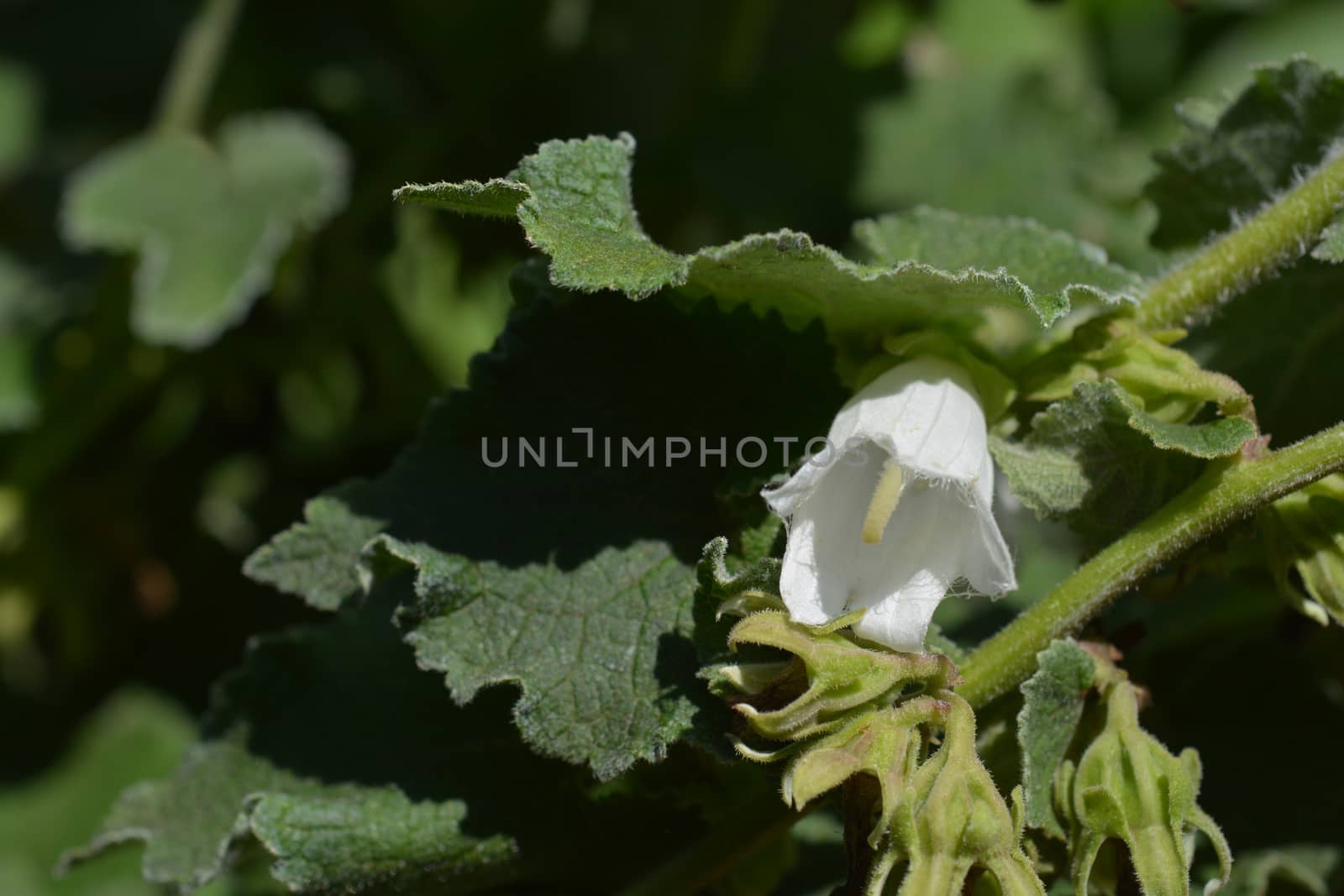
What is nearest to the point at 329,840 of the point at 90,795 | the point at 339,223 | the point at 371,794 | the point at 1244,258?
the point at 371,794

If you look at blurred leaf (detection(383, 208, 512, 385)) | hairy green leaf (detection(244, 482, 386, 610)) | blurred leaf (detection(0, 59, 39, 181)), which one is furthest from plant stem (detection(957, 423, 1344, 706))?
blurred leaf (detection(0, 59, 39, 181))

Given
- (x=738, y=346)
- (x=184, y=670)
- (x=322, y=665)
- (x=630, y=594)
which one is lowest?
(x=184, y=670)

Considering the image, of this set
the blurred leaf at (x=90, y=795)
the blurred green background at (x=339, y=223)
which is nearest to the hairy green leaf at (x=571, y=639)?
the blurred green background at (x=339, y=223)

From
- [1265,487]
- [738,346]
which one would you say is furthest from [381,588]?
[1265,487]

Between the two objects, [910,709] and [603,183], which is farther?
[603,183]

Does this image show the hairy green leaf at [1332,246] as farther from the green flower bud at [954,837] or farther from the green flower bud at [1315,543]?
the green flower bud at [954,837]

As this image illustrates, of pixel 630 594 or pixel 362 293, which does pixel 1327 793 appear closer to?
pixel 630 594

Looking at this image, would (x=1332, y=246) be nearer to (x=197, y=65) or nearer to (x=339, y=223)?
(x=339, y=223)
